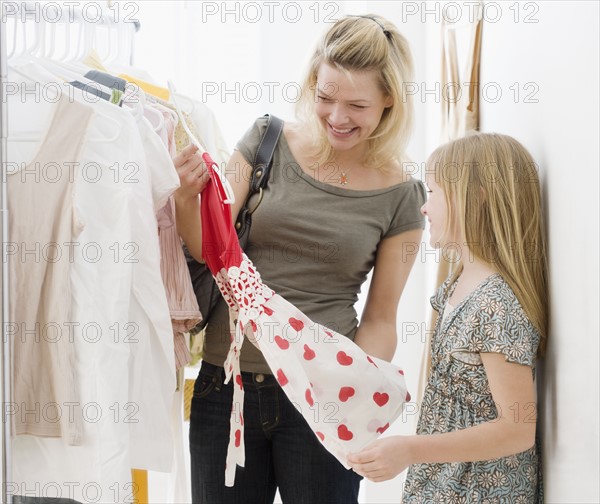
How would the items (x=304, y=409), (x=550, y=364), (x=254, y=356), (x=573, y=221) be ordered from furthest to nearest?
1. (x=254, y=356)
2. (x=304, y=409)
3. (x=550, y=364)
4. (x=573, y=221)

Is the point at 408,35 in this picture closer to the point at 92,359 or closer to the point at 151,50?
the point at 151,50

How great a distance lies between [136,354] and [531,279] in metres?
0.66

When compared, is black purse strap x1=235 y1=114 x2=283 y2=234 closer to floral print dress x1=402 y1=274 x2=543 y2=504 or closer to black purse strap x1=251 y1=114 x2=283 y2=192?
black purse strap x1=251 y1=114 x2=283 y2=192

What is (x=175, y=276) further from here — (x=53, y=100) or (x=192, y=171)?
(x=53, y=100)

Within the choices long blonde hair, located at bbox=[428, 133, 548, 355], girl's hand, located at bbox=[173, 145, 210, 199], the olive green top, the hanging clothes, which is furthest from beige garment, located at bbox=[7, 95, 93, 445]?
long blonde hair, located at bbox=[428, 133, 548, 355]

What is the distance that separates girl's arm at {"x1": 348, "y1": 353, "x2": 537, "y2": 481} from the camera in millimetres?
1073

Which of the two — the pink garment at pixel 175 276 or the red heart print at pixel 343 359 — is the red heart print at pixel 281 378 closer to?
the red heart print at pixel 343 359

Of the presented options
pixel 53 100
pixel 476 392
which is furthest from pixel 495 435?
pixel 53 100

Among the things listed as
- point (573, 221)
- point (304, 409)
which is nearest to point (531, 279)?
point (573, 221)

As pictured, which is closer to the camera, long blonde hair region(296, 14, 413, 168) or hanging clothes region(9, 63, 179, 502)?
hanging clothes region(9, 63, 179, 502)

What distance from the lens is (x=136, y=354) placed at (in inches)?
50.5

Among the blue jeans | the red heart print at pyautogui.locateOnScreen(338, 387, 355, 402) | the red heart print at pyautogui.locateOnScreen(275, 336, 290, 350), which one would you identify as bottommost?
the blue jeans

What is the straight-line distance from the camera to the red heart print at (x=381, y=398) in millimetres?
1298

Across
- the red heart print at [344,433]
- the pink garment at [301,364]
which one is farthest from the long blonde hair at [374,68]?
the red heart print at [344,433]
